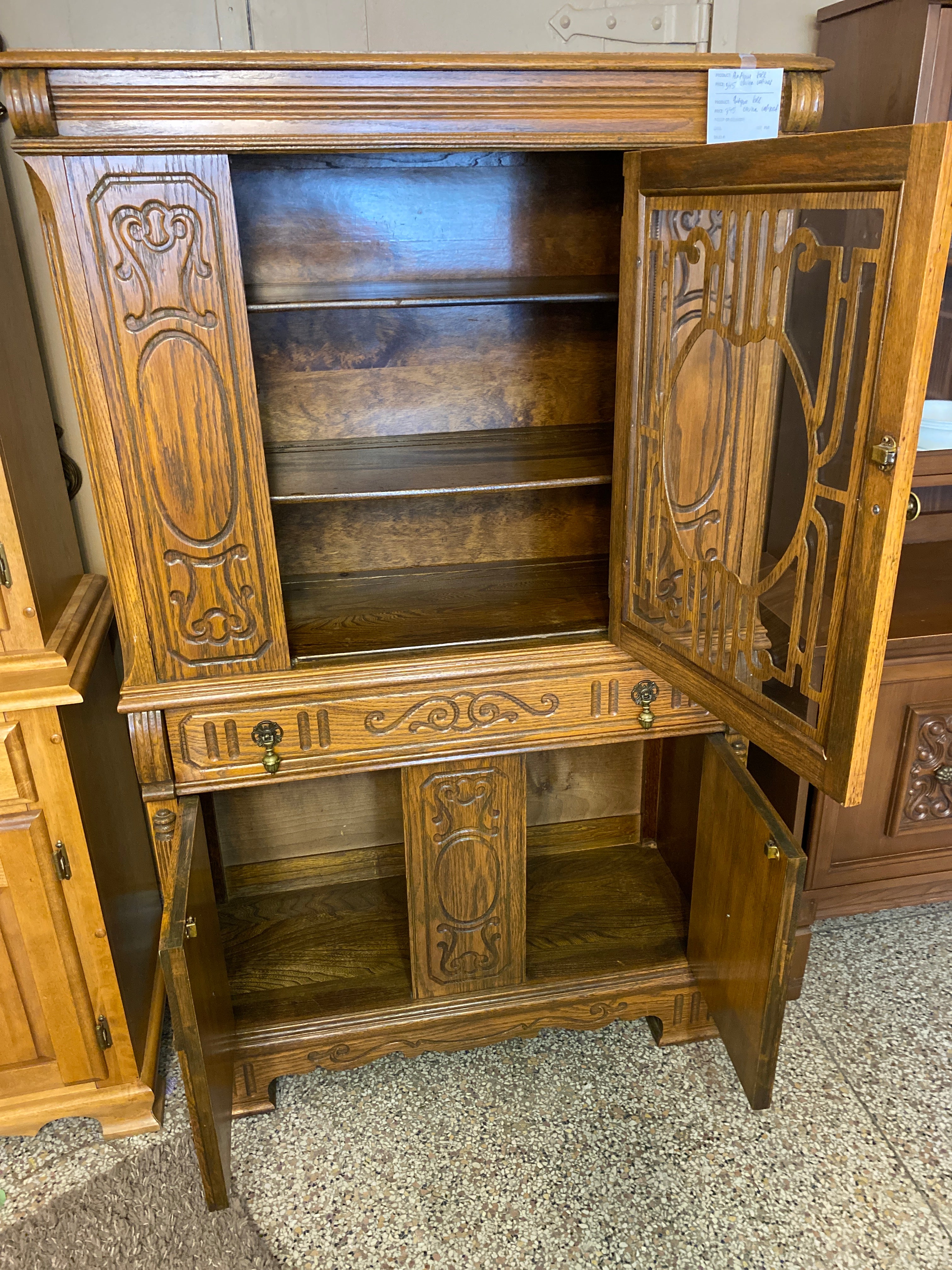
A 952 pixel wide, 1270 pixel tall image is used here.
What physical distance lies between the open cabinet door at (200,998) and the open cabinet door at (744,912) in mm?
863

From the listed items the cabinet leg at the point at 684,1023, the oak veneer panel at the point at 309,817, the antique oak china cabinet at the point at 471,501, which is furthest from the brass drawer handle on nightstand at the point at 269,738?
the cabinet leg at the point at 684,1023

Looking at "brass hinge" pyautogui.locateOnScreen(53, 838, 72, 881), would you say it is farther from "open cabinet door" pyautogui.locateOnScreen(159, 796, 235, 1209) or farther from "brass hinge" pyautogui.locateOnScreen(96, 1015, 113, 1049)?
"brass hinge" pyautogui.locateOnScreen(96, 1015, 113, 1049)

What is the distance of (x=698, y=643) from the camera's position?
55.2 inches

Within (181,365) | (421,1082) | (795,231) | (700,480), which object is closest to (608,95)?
(795,231)

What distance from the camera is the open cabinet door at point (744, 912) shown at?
1.40 meters

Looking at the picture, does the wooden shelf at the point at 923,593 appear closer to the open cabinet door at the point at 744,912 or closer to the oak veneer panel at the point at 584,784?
the open cabinet door at the point at 744,912

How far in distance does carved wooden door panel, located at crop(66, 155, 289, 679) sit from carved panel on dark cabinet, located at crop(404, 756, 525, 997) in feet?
1.30

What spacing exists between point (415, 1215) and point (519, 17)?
223cm

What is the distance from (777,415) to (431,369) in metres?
0.71

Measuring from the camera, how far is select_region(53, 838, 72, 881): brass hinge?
156 centimetres

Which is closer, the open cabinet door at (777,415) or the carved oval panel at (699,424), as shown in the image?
the open cabinet door at (777,415)

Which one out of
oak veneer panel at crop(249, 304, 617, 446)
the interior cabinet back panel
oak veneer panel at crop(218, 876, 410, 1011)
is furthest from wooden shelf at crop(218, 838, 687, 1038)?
the interior cabinet back panel

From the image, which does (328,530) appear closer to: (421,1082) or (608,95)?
(608,95)

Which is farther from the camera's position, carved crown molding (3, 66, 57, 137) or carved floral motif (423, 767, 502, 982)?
carved floral motif (423, 767, 502, 982)
